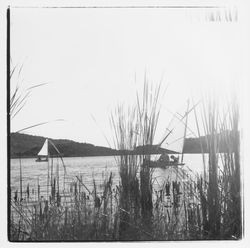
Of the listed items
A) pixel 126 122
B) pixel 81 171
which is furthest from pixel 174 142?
pixel 81 171

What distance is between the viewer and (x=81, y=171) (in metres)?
1.35

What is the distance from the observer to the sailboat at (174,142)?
134cm

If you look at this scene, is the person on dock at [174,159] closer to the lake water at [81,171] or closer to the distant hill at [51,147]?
the lake water at [81,171]

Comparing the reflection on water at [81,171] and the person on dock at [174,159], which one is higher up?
the person on dock at [174,159]

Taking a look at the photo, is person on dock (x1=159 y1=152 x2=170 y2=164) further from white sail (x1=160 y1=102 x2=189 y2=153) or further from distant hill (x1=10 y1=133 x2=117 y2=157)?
distant hill (x1=10 y1=133 x2=117 y2=157)

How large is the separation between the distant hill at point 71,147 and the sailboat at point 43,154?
0.04ft

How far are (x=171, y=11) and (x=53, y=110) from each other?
1.81 feet

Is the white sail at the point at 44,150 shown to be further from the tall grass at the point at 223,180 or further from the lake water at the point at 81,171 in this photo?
the tall grass at the point at 223,180

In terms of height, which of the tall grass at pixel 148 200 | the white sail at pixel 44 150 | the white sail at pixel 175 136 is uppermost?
the white sail at pixel 175 136

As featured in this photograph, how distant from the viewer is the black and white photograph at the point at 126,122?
53.0 inches

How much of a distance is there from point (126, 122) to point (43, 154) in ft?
1.04

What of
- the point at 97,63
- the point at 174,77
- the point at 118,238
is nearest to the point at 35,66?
the point at 97,63

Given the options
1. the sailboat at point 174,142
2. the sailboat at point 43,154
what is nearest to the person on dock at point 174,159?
the sailboat at point 174,142

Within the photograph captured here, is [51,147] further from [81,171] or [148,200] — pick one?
[148,200]
